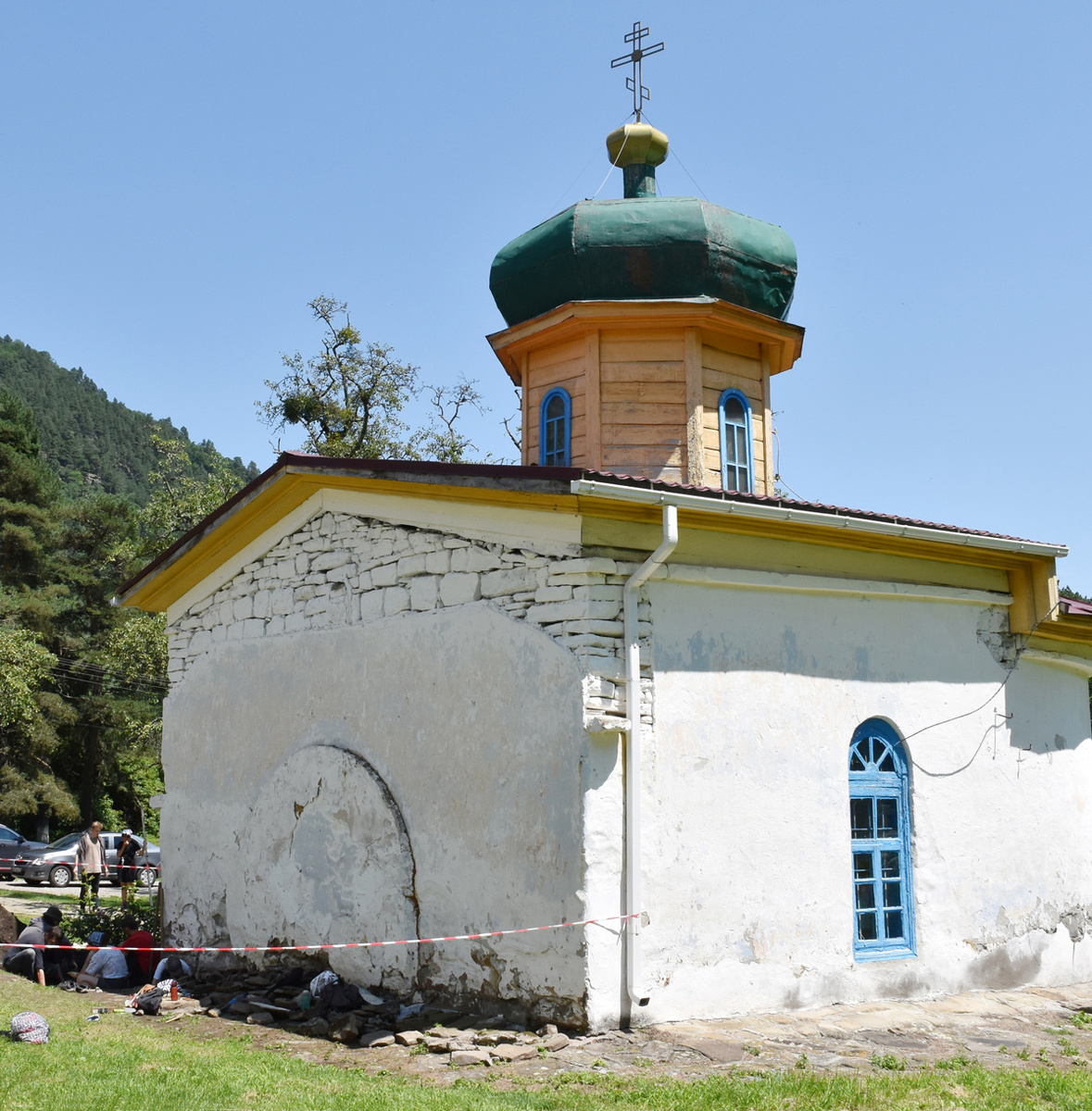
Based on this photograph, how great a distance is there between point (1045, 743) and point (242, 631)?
735 centimetres

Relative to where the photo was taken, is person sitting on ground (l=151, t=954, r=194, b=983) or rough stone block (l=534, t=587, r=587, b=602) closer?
rough stone block (l=534, t=587, r=587, b=602)

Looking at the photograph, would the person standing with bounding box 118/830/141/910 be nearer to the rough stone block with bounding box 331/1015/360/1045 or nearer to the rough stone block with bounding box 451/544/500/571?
the rough stone block with bounding box 331/1015/360/1045

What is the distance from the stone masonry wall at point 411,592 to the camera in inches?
297

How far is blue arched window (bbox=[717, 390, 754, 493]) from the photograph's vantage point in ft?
38.4

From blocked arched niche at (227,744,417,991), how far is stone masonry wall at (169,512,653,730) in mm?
1297

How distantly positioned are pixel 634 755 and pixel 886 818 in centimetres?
263

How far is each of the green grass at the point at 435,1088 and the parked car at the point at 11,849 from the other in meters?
17.9

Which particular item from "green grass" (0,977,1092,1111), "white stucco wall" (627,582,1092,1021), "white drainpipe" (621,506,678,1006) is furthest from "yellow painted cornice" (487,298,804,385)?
"green grass" (0,977,1092,1111)

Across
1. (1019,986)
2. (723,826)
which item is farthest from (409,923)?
(1019,986)

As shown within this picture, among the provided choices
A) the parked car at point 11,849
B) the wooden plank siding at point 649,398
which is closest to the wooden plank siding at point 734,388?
the wooden plank siding at point 649,398

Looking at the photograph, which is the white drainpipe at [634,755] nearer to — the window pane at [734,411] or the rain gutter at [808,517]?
the rain gutter at [808,517]

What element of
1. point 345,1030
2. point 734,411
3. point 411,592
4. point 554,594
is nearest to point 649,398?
point 734,411

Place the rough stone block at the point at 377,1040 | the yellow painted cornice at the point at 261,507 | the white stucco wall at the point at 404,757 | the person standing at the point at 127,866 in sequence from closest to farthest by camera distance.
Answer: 1. the rough stone block at the point at 377,1040
2. the white stucco wall at the point at 404,757
3. the yellow painted cornice at the point at 261,507
4. the person standing at the point at 127,866

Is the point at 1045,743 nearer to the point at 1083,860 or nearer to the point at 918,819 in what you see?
the point at 1083,860
